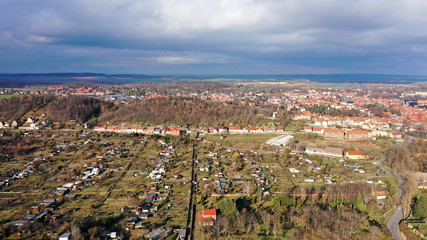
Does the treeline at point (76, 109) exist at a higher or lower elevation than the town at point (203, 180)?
higher

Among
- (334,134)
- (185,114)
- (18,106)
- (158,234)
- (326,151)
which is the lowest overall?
(158,234)

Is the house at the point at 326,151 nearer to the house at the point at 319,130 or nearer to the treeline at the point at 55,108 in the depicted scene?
the house at the point at 319,130

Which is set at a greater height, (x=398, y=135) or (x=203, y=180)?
(x=398, y=135)

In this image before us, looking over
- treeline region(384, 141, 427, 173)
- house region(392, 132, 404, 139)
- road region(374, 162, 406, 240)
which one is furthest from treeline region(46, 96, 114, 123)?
house region(392, 132, 404, 139)

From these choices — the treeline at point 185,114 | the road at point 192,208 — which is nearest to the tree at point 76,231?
the road at point 192,208

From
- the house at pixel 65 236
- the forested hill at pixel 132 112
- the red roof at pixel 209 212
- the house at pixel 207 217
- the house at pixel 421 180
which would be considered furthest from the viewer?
the forested hill at pixel 132 112

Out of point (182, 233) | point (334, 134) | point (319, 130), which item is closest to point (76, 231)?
point (182, 233)

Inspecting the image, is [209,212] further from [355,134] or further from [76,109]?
[76,109]

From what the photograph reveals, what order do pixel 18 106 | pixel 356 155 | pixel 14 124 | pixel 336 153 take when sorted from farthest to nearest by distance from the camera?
pixel 18 106 → pixel 14 124 → pixel 336 153 → pixel 356 155
